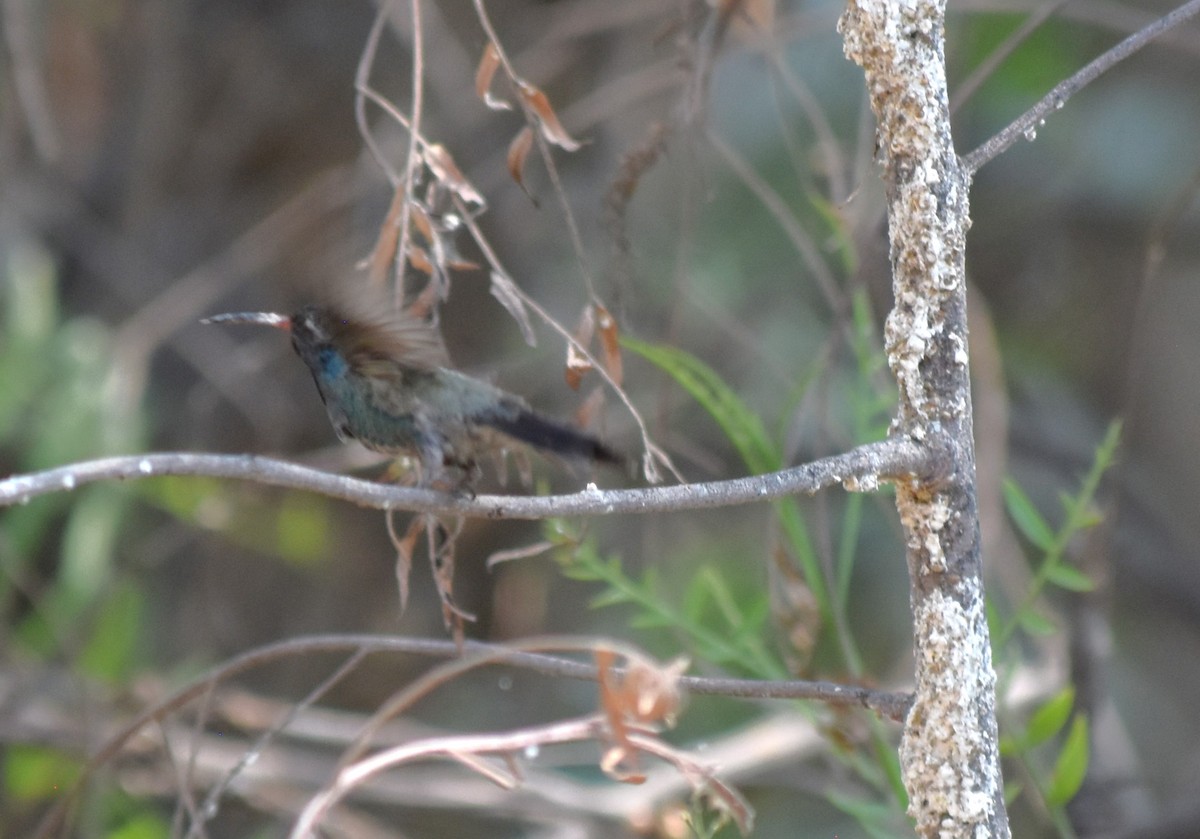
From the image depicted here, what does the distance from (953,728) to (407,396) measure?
30.6 inches

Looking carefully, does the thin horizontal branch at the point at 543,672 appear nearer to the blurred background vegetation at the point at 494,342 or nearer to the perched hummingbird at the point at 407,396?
the perched hummingbird at the point at 407,396

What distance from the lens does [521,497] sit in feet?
3.14

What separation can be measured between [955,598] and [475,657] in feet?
1.33

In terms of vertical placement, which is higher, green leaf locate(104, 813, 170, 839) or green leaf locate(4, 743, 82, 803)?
green leaf locate(4, 743, 82, 803)

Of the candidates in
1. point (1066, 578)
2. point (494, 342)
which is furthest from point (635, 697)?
point (494, 342)

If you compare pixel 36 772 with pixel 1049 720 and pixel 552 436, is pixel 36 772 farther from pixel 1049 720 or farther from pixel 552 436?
pixel 1049 720

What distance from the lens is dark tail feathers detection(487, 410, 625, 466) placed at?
136 cm

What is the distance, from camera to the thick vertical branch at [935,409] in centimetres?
106

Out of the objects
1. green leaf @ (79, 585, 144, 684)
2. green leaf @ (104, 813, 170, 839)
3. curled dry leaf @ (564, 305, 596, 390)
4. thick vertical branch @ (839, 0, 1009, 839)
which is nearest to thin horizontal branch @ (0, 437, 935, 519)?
thick vertical branch @ (839, 0, 1009, 839)

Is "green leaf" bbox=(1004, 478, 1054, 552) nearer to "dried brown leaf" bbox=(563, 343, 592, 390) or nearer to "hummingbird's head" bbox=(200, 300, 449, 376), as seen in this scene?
"dried brown leaf" bbox=(563, 343, 592, 390)

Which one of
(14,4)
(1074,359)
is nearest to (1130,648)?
(1074,359)

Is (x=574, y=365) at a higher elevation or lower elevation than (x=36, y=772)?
higher

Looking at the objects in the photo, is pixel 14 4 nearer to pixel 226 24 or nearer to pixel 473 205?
pixel 473 205

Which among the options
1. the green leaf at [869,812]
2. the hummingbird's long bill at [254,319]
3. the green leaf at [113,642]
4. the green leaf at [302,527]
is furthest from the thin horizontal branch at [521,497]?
the green leaf at [302,527]
